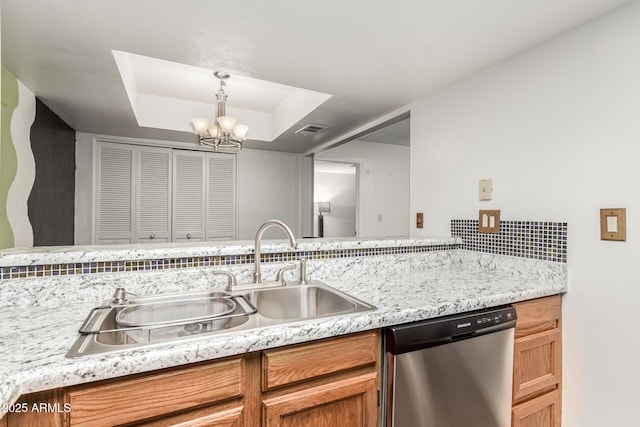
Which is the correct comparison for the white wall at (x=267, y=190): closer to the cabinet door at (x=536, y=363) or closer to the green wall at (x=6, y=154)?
the green wall at (x=6, y=154)

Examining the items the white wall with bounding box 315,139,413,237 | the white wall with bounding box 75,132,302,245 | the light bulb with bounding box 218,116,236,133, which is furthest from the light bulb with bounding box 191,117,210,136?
the white wall with bounding box 315,139,413,237

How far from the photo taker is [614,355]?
1.26m

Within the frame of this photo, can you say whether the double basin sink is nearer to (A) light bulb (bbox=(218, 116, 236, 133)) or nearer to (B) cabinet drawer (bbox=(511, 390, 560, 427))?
(B) cabinet drawer (bbox=(511, 390, 560, 427))

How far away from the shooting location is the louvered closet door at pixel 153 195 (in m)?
3.45

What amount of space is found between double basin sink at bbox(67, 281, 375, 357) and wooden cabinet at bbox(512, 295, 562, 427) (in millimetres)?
757

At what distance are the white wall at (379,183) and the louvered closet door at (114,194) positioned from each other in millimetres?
2236

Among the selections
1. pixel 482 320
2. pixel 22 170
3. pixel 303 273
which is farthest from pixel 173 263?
pixel 22 170

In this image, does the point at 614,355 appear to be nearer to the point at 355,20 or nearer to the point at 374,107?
the point at 355,20

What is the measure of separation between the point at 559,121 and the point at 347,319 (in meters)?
1.36

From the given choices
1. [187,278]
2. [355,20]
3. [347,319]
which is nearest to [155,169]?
[187,278]

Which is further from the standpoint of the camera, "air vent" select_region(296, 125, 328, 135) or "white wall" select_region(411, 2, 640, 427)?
"air vent" select_region(296, 125, 328, 135)

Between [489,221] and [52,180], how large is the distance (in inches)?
125

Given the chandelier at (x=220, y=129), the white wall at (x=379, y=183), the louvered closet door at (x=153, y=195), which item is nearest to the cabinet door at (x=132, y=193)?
the louvered closet door at (x=153, y=195)

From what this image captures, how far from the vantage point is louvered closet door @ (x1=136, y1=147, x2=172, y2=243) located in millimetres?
3445
